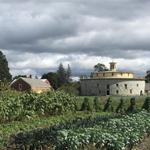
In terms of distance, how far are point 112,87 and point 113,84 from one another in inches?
30.5

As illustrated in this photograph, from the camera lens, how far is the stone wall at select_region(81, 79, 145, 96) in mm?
114250

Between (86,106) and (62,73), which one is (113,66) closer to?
(62,73)

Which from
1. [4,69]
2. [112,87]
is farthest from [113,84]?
[4,69]

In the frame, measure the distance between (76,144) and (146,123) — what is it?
7.25 meters

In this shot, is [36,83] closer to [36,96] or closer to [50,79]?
[50,79]

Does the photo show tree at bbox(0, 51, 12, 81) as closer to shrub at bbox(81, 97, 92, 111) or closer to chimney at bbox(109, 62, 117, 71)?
chimney at bbox(109, 62, 117, 71)

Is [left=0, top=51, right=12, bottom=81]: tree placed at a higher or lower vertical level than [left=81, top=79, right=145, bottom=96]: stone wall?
higher

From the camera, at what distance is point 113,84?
114500mm

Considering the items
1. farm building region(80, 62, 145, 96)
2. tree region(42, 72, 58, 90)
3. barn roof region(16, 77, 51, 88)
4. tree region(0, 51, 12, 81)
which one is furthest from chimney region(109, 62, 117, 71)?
tree region(0, 51, 12, 81)

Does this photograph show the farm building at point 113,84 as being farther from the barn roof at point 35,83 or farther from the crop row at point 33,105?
the crop row at point 33,105

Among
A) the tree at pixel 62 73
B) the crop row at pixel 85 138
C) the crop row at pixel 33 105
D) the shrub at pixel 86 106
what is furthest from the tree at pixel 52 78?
the crop row at pixel 85 138

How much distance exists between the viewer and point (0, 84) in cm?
3844

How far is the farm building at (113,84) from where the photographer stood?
11425 cm

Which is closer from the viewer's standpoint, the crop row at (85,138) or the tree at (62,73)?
the crop row at (85,138)
